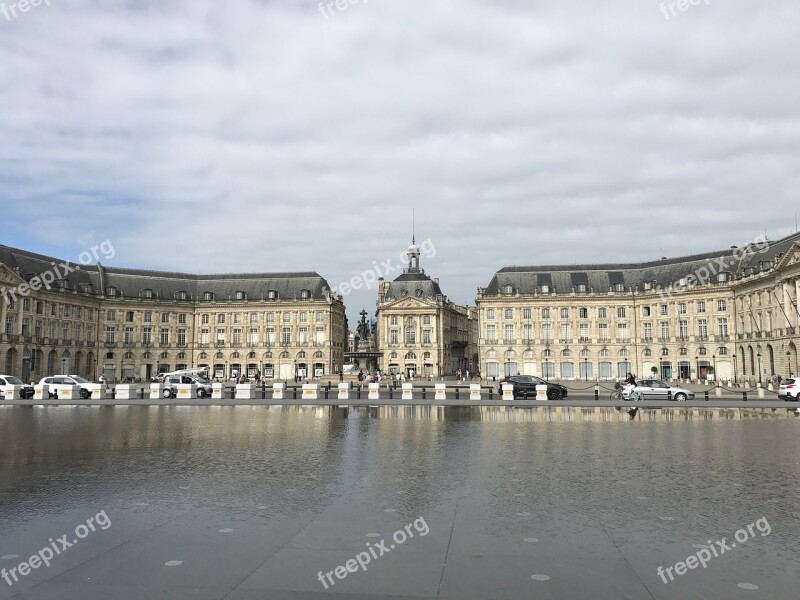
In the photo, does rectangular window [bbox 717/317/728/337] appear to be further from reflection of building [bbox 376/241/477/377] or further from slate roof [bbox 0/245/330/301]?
slate roof [bbox 0/245/330/301]

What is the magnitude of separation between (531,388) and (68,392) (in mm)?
30111

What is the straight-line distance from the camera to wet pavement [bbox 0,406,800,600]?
650cm

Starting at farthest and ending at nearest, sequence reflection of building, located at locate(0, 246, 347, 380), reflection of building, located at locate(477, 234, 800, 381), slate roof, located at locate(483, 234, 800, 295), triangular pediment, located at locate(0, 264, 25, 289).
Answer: reflection of building, located at locate(0, 246, 347, 380)
slate roof, located at locate(483, 234, 800, 295)
reflection of building, located at locate(477, 234, 800, 381)
triangular pediment, located at locate(0, 264, 25, 289)

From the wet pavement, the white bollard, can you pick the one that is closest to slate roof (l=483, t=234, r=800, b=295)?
the white bollard

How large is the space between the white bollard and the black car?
91.8 ft

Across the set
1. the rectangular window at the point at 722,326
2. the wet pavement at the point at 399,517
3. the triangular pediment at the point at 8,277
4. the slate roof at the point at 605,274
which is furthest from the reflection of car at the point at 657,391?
the triangular pediment at the point at 8,277

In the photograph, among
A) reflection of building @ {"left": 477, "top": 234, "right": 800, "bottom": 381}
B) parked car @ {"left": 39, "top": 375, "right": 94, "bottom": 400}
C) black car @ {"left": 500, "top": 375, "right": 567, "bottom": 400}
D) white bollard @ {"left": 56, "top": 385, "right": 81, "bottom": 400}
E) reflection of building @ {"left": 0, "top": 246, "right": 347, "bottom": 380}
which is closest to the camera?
black car @ {"left": 500, "top": 375, "right": 567, "bottom": 400}

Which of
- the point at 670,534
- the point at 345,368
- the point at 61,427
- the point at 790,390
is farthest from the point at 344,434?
the point at 345,368

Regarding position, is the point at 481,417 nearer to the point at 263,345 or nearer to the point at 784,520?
the point at 784,520

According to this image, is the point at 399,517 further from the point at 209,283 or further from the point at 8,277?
the point at 209,283

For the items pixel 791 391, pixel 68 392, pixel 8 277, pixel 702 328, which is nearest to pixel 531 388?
pixel 791 391

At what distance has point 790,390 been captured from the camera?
39.5 meters

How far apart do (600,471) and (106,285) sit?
9509 centimetres

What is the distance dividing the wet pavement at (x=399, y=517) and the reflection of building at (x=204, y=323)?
263ft
